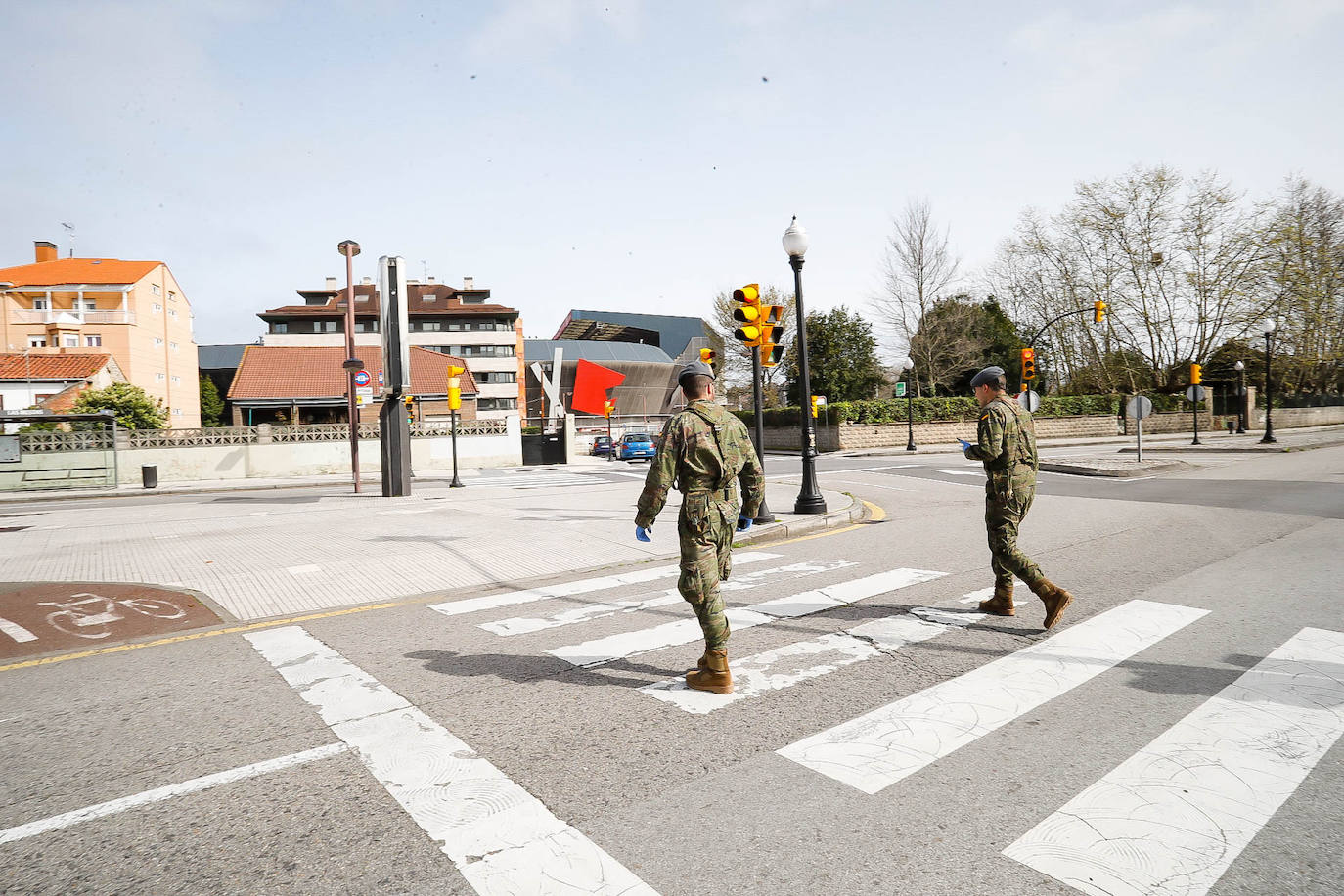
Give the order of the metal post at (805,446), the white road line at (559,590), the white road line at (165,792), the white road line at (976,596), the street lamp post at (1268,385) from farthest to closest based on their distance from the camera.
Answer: the street lamp post at (1268,385)
the metal post at (805,446)
the white road line at (559,590)
the white road line at (976,596)
the white road line at (165,792)

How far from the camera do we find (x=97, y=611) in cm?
639

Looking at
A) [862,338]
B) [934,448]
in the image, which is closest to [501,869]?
[934,448]

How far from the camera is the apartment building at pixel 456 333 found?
6406cm

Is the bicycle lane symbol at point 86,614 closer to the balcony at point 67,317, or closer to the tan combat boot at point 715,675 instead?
the tan combat boot at point 715,675

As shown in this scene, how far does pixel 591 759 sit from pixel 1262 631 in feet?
15.2

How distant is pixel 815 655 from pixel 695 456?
1631 millimetres

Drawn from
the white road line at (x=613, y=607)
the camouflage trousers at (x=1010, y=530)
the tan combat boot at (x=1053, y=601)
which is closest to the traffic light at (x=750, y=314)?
the white road line at (x=613, y=607)

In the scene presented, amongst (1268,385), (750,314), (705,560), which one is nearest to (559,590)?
(705,560)

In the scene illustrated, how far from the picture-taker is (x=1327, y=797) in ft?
9.40

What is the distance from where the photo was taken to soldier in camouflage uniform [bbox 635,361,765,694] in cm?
405

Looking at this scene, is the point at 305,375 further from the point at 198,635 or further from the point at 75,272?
the point at 198,635

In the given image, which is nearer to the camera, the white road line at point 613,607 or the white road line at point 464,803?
the white road line at point 464,803

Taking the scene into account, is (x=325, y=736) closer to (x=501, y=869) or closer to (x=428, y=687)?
(x=428, y=687)

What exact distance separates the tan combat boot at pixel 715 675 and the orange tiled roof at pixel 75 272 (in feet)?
208
